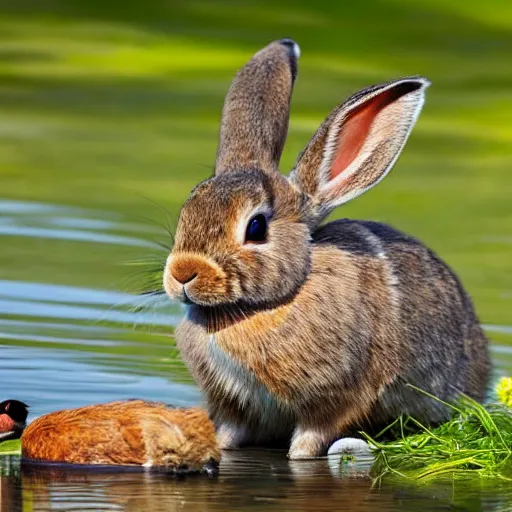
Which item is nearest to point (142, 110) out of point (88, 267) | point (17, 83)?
point (17, 83)

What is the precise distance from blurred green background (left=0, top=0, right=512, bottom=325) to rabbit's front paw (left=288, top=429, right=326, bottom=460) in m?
2.64

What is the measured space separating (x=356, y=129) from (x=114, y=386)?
1.43 metres

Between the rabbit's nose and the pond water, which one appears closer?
the pond water

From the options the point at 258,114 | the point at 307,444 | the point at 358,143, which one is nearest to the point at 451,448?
the point at 307,444

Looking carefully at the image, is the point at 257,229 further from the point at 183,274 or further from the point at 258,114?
the point at 258,114

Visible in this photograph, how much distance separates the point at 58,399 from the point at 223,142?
1206mm

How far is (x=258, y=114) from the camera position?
25.1 ft

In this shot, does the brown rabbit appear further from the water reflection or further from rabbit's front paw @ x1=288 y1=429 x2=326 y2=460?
the water reflection

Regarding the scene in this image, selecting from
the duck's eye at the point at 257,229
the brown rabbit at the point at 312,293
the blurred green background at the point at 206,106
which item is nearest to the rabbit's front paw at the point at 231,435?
the brown rabbit at the point at 312,293

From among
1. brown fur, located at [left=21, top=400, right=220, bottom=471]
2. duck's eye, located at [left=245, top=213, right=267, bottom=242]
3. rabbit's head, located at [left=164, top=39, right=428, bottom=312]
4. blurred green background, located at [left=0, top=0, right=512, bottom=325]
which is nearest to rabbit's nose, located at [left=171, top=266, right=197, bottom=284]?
rabbit's head, located at [left=164, top=39, right=428, bottom=312]

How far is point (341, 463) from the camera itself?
266 inches

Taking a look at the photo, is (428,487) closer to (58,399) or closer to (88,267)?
(58,399)

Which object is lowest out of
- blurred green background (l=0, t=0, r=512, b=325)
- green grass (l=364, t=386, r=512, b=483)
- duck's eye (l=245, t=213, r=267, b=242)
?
green grass (l=364, t=386, r=512, b=483)

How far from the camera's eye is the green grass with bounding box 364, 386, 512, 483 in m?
6.53
